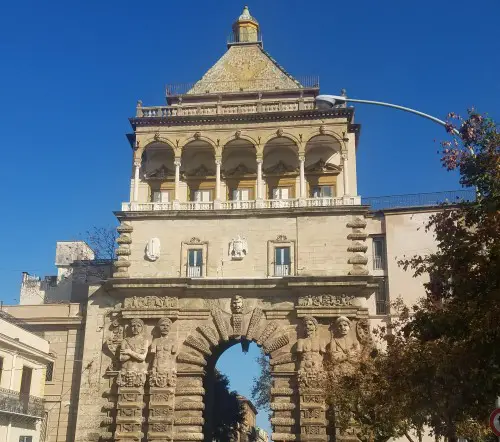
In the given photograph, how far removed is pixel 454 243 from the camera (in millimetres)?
13266

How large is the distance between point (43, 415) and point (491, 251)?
25.3 m

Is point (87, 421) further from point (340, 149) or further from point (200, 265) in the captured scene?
point (340, 149)

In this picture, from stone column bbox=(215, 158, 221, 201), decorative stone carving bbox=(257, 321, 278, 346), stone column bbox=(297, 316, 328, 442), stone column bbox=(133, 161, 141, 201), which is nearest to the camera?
stone column bbox=(297, 316, 328, 442)

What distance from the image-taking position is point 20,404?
2948 centimetres

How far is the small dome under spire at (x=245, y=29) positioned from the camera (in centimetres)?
4162

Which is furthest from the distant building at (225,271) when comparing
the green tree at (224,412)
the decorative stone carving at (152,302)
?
the green tree at (224,412)

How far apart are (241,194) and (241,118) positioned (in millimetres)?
3817

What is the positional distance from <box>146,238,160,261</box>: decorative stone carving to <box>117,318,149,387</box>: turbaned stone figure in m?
3.15

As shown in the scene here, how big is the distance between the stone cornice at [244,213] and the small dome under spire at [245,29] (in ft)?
46.1

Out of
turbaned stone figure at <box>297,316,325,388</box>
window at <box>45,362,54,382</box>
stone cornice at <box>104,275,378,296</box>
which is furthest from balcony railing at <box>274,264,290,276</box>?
window at <box>45,362,54,382</box>

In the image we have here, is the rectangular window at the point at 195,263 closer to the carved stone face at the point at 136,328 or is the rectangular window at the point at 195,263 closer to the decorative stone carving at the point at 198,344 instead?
the decorative stone carving at the point at 198,344

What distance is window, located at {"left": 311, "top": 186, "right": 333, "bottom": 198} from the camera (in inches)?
1332

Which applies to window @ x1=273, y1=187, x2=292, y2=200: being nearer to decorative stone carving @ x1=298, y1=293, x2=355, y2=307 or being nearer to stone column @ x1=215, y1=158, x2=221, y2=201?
stone column @ x1=215, y1=158, x2=221, y2=201

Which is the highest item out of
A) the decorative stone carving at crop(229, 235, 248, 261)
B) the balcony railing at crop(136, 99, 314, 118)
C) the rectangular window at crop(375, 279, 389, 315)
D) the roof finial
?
the roof finial
